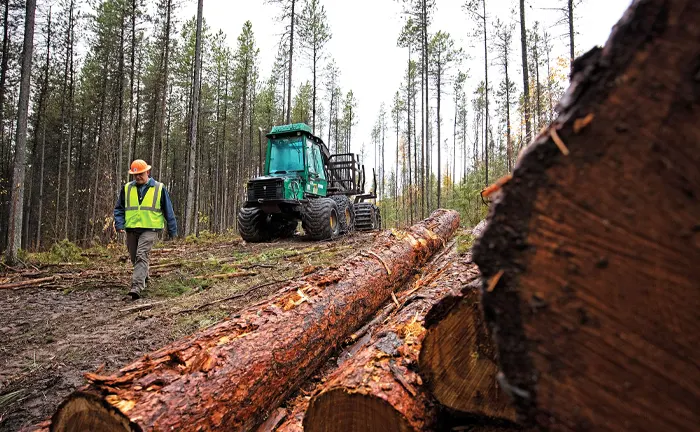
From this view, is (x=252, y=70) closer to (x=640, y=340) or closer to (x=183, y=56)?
(x=183, y=56)

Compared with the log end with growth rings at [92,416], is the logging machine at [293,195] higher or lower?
higher

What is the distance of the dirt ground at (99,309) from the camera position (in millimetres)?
2824

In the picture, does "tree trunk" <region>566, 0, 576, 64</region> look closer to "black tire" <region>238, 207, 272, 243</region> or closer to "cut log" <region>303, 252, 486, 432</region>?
"black tire" <region>238, 207, 272, 243</region>

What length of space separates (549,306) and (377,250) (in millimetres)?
3883

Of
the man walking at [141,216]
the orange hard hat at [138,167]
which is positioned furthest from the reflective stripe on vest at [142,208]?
the orange hard hat at [138,167]

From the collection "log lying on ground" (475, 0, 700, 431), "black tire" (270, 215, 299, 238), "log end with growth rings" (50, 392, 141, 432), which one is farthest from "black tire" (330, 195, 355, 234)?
"log lying on ground" (475, 0, 700, 431)

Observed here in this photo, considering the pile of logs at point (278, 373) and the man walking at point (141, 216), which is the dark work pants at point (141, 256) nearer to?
the man walking at point (141, 216)

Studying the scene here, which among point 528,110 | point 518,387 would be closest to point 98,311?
point 518,387

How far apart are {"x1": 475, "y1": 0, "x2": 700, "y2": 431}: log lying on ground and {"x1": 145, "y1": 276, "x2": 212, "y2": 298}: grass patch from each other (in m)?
5.28

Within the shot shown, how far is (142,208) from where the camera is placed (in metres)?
5.16

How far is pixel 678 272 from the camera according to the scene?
0.69 meters

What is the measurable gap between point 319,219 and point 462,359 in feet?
25.4

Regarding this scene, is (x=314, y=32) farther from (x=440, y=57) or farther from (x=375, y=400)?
(x=375, y=400)

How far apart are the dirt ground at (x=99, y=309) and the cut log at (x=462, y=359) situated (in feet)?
8.75
